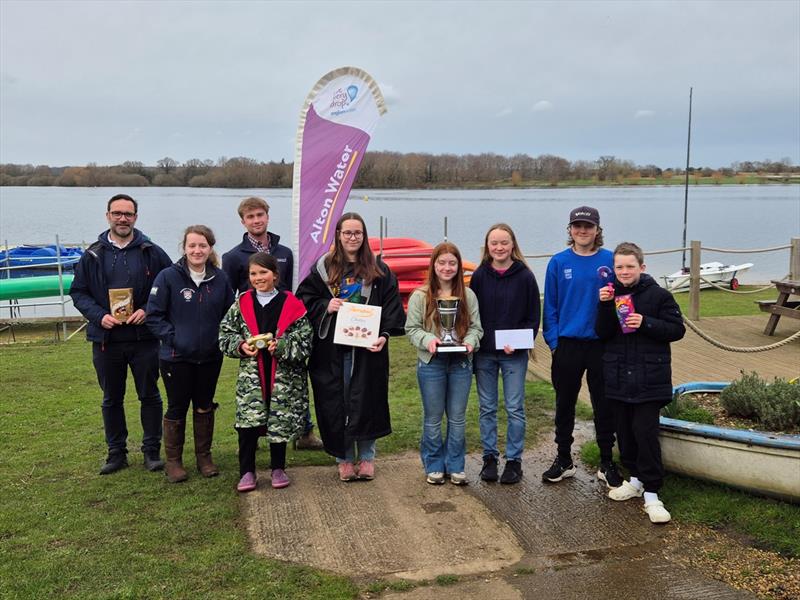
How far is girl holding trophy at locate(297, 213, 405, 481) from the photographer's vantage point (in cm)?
482

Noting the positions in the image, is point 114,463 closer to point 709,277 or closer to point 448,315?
point 448,315

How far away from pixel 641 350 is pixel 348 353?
6.32 feet

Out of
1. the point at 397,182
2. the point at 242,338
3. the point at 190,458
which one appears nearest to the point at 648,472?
the point at 242,338

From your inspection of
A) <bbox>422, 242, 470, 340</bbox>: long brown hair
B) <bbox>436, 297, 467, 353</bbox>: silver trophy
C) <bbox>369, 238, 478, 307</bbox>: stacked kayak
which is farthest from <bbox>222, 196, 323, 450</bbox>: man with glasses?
<bbox>369, 238, 478, 307</bbox>: stacked kayak

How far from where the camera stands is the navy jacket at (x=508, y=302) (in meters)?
4.80

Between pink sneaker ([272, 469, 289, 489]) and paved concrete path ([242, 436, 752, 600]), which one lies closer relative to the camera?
paved concrete path ([242, 436, 752, 600])

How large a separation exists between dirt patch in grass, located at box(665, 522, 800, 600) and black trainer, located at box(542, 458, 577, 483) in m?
0.91

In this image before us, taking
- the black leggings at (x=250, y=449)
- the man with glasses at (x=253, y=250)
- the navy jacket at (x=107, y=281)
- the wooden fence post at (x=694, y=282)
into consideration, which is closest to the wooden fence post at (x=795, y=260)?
the wooden fence post at (x=694, y=282)

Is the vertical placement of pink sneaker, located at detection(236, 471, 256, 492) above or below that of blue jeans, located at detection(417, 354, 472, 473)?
below

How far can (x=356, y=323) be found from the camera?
469cm

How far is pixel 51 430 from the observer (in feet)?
20.2

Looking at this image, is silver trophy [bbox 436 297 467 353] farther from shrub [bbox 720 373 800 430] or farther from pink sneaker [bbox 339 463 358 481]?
shrub [bbox 720 373 800 430]

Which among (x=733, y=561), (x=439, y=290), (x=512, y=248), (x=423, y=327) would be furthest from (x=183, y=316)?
(x=733, y=561)

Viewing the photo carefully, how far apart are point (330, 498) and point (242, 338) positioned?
1196 millimetres
